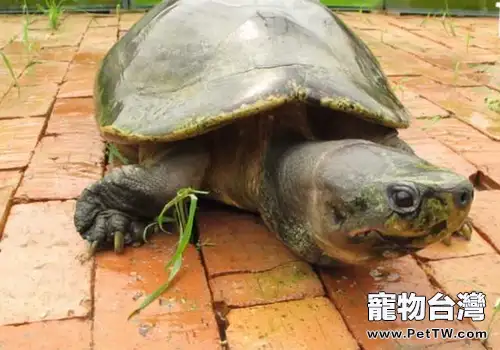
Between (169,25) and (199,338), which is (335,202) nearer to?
(199,338)

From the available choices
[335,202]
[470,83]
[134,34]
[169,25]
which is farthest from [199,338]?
[470,83]

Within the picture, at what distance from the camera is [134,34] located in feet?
7.99

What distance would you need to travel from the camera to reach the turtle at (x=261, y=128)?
4.74ft

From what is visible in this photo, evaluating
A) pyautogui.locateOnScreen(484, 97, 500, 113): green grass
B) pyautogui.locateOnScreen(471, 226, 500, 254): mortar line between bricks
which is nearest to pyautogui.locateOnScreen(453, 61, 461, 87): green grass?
pyautogui.locateOnScreen(484, 97, 500, 113): green grass

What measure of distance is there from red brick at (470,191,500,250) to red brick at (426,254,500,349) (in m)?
0.12

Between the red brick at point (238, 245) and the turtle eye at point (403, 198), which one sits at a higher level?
Answer: the turtle eye at point (403, 198)

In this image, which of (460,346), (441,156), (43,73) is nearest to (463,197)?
(460,346)

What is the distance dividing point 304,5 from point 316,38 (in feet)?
0.83

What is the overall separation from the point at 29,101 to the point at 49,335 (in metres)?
1.80

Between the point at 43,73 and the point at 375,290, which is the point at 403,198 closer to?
the point at 375,290

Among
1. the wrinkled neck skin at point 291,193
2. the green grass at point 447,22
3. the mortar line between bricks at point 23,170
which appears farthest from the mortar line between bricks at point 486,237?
the green grass at point 447,22

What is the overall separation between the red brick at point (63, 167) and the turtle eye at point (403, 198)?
116 cm

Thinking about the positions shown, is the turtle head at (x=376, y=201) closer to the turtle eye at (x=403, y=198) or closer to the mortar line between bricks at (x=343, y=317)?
the turtle eye at (x=403, y=198)

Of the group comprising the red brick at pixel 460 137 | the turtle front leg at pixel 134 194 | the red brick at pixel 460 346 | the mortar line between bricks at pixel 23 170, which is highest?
the turtle front leg at pixel 134 194
